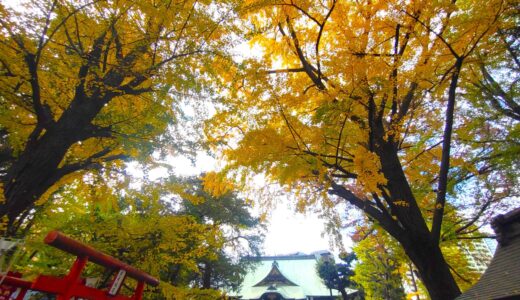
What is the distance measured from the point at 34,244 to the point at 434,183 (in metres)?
8.37

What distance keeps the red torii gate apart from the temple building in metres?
18.4

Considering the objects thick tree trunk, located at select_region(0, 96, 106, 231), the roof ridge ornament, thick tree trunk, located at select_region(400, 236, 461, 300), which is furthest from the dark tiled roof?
the roof ridge ornament

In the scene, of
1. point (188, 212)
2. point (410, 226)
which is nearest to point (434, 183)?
point (410, 226)

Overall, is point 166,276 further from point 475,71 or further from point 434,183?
point 475,71

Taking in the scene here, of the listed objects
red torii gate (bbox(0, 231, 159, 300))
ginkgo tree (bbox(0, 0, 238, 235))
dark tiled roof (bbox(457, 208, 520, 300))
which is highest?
ginkgo tree (bbox(0, 0, 238, 235))

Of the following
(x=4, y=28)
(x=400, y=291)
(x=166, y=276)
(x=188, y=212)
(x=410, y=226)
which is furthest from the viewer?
(x=400, y=291)

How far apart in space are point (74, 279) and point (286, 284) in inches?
990

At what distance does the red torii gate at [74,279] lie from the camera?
3365 mm

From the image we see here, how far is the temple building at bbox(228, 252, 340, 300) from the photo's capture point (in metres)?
23.0

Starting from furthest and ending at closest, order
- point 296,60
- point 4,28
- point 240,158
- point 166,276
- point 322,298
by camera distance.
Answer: point 322,298 → point 166,276 → point 296,60 → point 240,158 → point 4,28

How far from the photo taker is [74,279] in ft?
12.3

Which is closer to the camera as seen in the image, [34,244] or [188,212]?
[34,244]

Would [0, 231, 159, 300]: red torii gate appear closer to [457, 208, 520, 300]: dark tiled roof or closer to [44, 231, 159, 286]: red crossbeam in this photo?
[44, 231, 159, 286]: red crossbeam

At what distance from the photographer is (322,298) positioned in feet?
80.7
